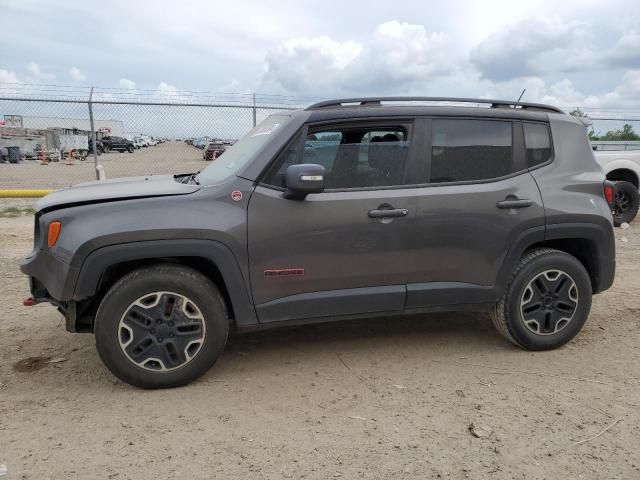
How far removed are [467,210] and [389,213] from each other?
0.59m

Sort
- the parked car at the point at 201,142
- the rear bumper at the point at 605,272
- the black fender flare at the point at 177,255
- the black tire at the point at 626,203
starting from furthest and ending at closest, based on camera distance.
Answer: the parked car at the point at 201,142
the black tire at the point at 626,203
the rear bumper at the point at 605,272
the black fender flare at the point at 177,255

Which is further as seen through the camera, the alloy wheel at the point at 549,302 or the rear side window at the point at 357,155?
the alloy wheel at the point at 549,302

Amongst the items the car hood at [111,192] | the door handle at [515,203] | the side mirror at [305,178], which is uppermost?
the side mirror at [305,178]

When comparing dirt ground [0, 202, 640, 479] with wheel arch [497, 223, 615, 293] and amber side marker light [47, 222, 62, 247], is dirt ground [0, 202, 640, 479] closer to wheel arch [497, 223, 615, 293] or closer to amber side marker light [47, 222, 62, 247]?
wheel arch [497, 223, 615, 293]

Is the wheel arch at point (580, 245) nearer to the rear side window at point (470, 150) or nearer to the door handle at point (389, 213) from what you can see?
the rear side window at point (470, 150)

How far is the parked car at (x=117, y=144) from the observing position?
47.5 ft

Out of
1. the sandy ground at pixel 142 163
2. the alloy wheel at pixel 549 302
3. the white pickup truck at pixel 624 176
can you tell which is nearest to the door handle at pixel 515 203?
the alloy wheel at pixel 549 302

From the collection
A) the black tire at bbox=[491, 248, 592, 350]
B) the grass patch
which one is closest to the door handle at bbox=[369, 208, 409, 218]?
the black tire at bbox=[491, 248, 592, 350]

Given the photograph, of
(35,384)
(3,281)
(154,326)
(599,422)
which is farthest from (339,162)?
(3,281)

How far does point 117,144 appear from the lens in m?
15.6

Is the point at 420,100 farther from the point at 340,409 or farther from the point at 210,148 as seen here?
the point at 210,148

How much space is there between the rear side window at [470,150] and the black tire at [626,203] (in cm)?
676

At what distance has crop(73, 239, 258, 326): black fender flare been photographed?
3227 mm

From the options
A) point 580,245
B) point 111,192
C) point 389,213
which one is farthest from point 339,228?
point 580,245
